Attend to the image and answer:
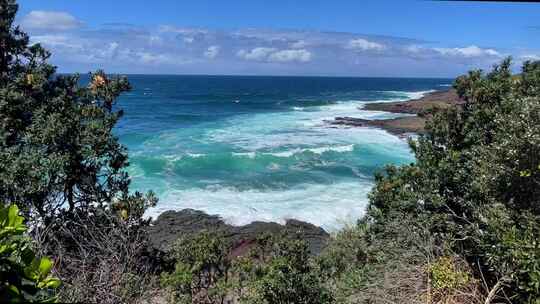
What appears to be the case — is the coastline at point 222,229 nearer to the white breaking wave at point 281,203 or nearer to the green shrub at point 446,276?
the white breaking wave at point 281,203

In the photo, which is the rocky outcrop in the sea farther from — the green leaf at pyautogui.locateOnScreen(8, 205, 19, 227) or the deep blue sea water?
the green leaf at pyautogui.locateOnScreen(8, 205, 19, 227)

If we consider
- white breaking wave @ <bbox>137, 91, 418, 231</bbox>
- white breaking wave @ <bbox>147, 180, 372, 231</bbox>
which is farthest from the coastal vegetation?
white breaking wave @ <bbox>137, 91, 418, 231</bbox>

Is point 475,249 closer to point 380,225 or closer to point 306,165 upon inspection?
point 380,225

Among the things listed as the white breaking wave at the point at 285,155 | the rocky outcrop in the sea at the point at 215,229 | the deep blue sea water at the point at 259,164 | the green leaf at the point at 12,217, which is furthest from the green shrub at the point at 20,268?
the deep blue sea water at the point at 259,164

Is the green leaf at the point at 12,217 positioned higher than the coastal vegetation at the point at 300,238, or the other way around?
the green leaf at the point at 12,217

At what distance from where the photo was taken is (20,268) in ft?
7.25

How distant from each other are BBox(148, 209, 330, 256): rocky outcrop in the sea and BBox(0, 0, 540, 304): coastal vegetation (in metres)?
6.23

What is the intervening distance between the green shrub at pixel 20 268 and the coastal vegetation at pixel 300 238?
3.05 m

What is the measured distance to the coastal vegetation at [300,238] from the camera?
275 inches

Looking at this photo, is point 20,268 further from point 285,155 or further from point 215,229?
point 285,155

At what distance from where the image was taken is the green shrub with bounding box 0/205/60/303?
2.11 m

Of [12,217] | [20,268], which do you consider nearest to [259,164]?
[12,217]

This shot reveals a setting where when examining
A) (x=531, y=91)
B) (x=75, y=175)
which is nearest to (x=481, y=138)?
(x=531, y=91)

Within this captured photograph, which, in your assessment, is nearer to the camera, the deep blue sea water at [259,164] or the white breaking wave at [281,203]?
the white breaking wave at [281,203]
